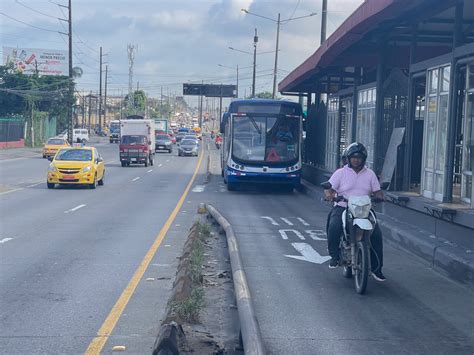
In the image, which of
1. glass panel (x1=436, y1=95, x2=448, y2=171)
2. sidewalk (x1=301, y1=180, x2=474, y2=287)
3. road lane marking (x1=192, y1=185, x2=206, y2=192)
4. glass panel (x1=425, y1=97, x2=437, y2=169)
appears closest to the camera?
sidewalk (x1=301, y1=180, x2=474, y2=287)

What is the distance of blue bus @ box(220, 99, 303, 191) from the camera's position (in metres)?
28.8

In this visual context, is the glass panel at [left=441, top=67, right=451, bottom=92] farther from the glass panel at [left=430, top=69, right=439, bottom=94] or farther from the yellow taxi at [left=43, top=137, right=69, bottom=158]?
the yellow taxi at [left=43, top=137, right=69, bottom=158]

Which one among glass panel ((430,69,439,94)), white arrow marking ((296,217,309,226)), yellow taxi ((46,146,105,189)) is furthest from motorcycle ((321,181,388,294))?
yellow taxi ((46,146,105,189))

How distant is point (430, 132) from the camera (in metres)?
17.4

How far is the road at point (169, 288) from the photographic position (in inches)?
307

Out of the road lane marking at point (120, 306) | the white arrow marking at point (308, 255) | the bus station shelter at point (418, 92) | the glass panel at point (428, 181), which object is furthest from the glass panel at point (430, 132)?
the road lane marking at point (120, 306)

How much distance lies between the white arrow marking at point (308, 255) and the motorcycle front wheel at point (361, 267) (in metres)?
2.66

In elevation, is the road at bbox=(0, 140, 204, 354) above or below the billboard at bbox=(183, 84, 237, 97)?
below

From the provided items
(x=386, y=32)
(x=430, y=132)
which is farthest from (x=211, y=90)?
(x=430, y=132)

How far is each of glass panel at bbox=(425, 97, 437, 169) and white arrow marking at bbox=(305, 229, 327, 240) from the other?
2.75 metres

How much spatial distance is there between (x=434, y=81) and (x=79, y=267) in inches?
353

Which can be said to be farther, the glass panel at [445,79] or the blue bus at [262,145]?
the blue bus at [262,145]

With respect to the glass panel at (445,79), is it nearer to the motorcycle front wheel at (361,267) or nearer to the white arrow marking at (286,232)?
the white arrow marking at (286,232)

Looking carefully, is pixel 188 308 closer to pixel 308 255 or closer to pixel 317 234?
pixel 308 255
